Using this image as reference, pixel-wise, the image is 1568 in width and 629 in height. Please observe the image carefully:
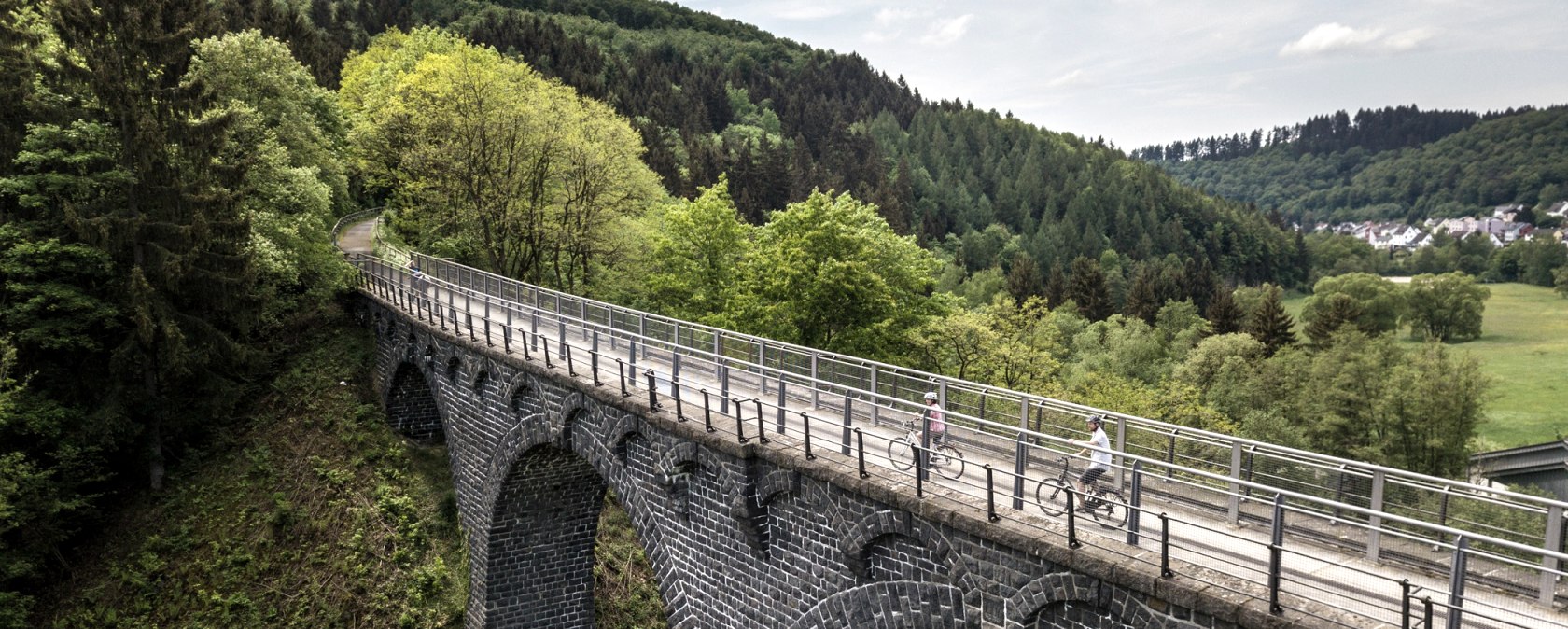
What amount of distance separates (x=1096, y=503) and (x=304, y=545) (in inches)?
799

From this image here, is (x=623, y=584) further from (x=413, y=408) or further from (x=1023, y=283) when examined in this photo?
(x=1023, y=283)

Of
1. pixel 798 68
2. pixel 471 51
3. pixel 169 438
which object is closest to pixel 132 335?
pixel 169 438

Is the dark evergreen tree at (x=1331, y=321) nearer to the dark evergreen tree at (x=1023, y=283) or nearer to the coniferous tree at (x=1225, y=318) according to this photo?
the coniferous tree at (x=1225, y=318)

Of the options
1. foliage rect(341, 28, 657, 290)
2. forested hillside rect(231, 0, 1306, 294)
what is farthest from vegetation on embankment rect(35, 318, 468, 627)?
forested hillside rect(231, 0, 1306, 294)

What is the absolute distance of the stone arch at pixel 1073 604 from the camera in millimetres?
8164

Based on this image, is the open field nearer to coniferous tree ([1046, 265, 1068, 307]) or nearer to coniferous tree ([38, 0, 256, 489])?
coniferous tree ([1046, 265, 1068, 307])

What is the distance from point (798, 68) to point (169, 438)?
491ft

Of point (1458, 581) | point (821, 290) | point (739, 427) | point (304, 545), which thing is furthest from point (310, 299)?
point (1458, 581)

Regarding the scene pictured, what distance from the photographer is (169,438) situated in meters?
25.6

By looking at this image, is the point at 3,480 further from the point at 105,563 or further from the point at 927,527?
the point at 927,527

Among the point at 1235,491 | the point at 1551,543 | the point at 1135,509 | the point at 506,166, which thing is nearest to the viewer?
the point at 1551,543

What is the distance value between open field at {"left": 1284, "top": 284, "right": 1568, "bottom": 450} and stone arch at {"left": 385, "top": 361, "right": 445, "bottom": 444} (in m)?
48.1

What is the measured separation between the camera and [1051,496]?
9.54m

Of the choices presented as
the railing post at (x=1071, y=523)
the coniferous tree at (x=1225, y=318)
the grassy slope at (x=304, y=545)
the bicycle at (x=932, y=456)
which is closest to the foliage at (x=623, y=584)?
the grassy slope at (x=304, y=545)
